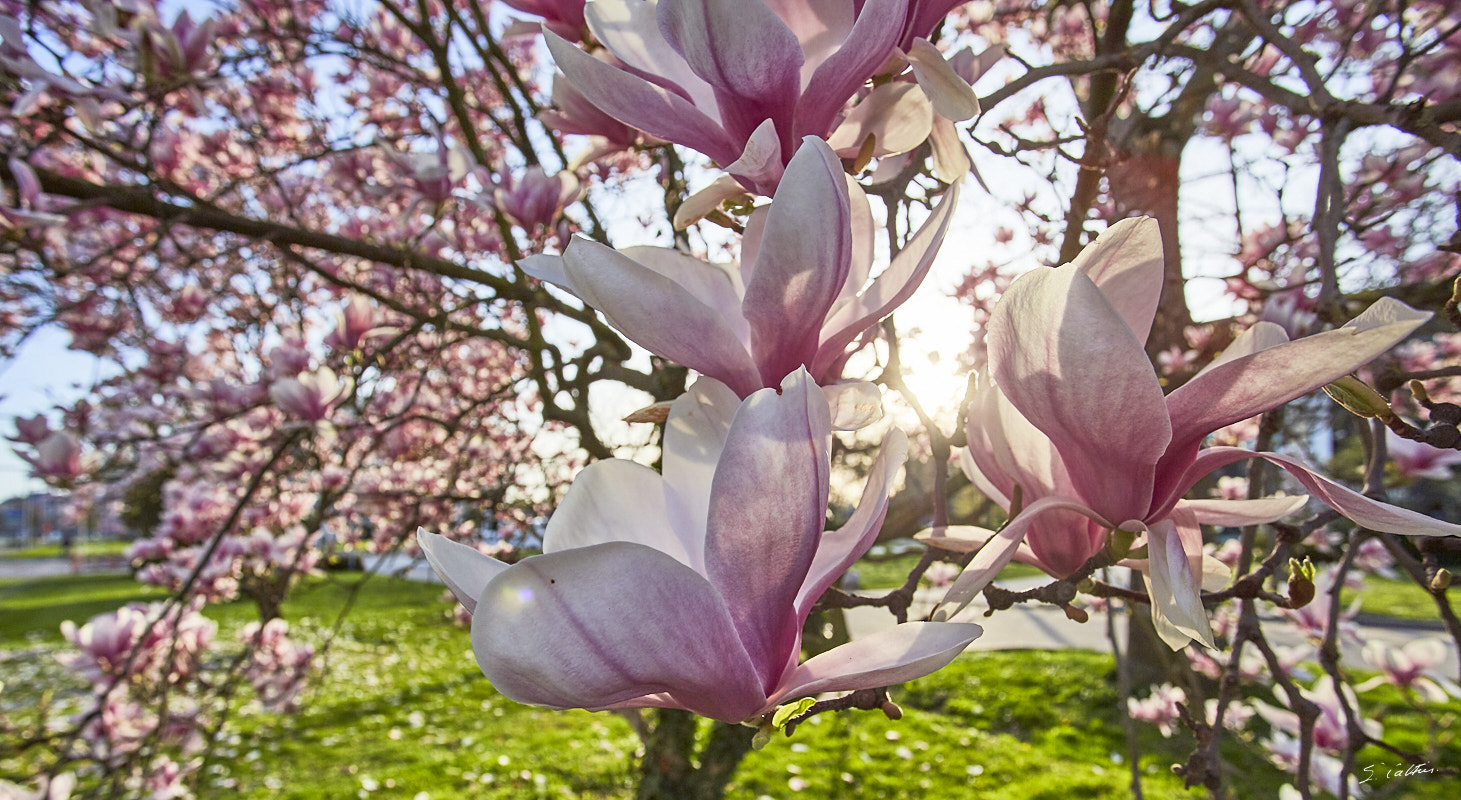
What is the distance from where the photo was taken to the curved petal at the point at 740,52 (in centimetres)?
41

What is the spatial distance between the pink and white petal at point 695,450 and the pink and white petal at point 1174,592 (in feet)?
0.82

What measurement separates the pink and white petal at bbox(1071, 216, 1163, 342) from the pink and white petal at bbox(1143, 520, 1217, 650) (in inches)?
5.0

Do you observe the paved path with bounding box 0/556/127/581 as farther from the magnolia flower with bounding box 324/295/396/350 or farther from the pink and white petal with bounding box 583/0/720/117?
the pink and white petal with bounding box 583/0/720/117

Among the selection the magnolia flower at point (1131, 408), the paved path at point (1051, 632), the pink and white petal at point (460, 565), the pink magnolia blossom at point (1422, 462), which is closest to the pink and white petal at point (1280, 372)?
the magnolia flower at point (1131, 408)

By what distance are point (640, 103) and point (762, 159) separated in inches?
3.9

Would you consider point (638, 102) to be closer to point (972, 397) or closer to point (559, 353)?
point (972, 397)

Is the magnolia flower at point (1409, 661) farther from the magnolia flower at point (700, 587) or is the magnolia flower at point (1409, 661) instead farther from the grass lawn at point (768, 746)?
the magnolia flower at point (700, 587)

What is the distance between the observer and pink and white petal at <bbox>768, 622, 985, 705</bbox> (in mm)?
343

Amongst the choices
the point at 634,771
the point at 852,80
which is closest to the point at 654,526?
the point at 852,80

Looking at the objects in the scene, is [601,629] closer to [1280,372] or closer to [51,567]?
[1280,372]

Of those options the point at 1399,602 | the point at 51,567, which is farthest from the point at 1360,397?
the point at 51,567

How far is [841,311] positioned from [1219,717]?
0.79m

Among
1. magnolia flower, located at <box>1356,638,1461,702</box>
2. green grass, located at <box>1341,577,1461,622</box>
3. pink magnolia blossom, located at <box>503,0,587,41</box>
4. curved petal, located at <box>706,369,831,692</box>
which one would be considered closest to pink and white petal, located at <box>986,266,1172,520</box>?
curved petal, located at <box>706,369,831,692</box>

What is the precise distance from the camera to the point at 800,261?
1.28ft
